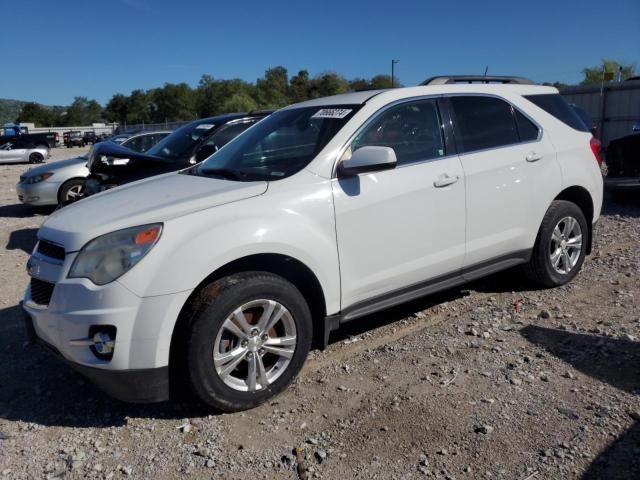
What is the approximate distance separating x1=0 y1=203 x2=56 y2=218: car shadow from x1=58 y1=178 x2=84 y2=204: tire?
968 mm

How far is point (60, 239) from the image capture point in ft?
10.2

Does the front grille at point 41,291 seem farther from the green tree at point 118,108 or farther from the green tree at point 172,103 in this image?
the green tree at point 118,108

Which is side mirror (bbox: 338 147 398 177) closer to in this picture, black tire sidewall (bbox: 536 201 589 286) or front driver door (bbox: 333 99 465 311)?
front driver door (bbox: 333 99 465 311)

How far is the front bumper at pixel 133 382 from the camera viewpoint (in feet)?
9.47

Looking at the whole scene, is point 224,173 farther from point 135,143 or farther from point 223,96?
point 223,96

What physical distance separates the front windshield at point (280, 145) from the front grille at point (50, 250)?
1138 mm

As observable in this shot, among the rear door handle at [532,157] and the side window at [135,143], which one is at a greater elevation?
the side window at [135,143]

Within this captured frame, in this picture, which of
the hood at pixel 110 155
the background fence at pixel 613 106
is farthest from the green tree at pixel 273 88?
the hood at pixel 110 155

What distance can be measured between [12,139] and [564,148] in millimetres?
30241

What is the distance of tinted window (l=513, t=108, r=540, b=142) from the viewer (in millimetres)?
4582

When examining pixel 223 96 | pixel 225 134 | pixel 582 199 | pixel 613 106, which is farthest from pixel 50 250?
pixel 223 96

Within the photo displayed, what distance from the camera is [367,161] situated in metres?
3.44

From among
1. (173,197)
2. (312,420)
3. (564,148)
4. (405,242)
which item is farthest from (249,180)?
(564,148)

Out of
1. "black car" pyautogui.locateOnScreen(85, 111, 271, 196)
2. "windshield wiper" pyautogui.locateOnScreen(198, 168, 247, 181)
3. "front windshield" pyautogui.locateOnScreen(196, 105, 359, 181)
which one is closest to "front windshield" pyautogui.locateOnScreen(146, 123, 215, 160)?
"black car" pyautogui.locateOnScreen(85, 111, 271, 196)
